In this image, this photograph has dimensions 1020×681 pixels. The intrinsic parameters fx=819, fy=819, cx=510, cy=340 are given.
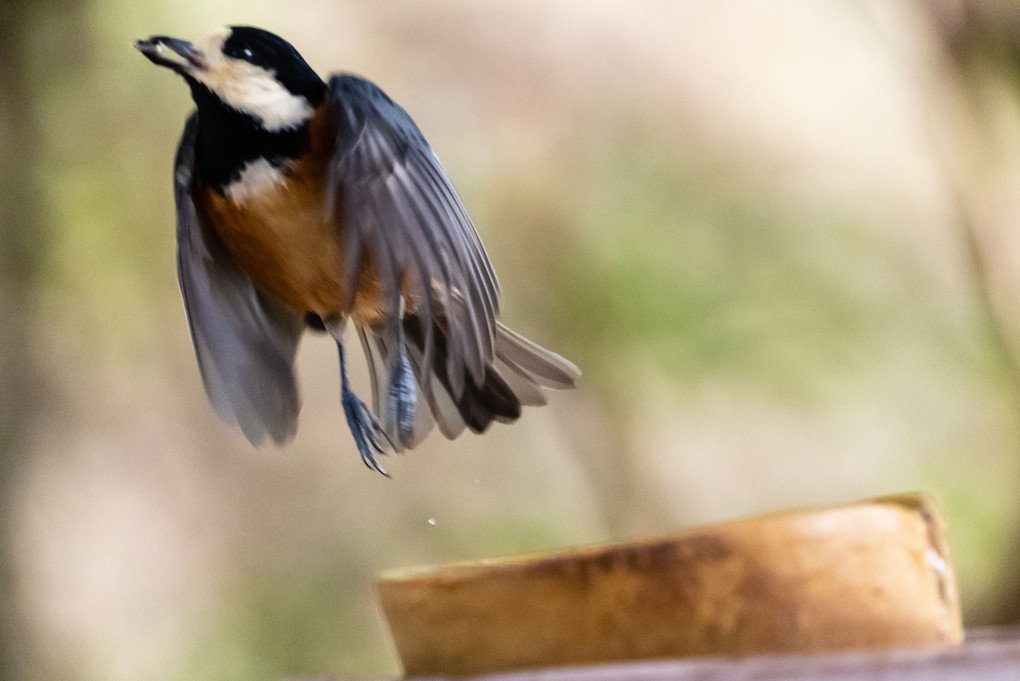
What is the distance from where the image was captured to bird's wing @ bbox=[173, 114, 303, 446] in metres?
0.74

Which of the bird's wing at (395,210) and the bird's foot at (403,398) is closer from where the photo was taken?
the bird's wing at (395,210)

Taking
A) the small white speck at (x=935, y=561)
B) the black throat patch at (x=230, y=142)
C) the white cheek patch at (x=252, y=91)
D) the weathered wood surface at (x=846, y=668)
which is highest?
the white cheek patch at (x=252, y=91)

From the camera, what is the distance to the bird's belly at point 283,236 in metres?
0.67

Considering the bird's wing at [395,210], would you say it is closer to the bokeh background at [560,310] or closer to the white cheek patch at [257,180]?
the white cheek patch at [257,180]

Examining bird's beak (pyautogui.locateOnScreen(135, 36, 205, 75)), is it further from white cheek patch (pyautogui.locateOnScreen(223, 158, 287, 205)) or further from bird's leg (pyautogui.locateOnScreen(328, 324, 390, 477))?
bird's leg (pyautogui.locateOnScreen(328, 324, 390, 477))

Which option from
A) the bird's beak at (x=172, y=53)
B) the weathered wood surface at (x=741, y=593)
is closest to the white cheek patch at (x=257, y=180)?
the bird's beak at (x=172, y=53)

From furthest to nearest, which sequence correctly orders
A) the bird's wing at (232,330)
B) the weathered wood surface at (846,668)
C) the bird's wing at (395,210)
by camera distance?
the bird's wing at (232,330)
the bird's wing at (395,210)
the weathered wood surface at (846,668)

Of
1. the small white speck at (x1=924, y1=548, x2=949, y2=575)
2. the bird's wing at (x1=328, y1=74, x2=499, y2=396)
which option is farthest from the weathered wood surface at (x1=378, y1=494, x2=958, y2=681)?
the bird's wing at (x1=328, y1=74, x2=499, y2=396)

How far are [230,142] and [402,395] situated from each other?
27 cm

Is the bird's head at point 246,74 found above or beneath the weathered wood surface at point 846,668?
above

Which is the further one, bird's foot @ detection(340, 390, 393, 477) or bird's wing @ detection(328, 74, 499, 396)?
bird's foot @ detection(340, 390, 393, 477)

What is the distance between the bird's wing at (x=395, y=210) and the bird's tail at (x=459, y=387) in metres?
0.08

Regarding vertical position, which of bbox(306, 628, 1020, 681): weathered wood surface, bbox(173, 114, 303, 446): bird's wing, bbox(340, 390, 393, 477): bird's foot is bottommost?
bbox(306, 628, 1020, 681): weathered wood surface

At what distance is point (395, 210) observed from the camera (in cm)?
63
